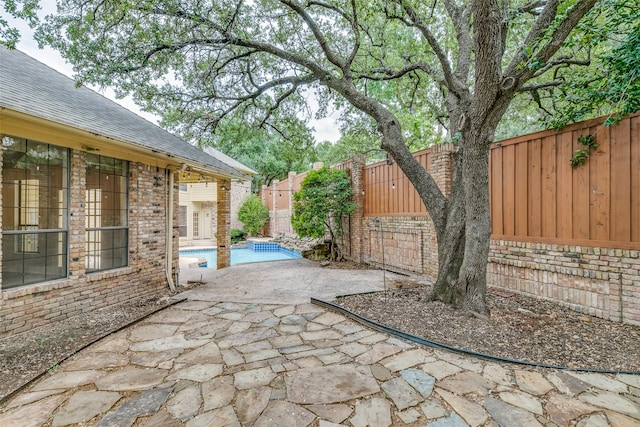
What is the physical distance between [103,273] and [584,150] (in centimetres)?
704

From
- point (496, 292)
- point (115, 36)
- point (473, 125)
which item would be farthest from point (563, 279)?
point (115, 36)

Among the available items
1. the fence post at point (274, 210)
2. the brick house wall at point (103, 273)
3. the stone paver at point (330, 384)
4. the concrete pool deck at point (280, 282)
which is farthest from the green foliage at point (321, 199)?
the fence post at point (274, 210)

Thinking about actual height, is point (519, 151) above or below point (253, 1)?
below

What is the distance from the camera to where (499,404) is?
2.18 m

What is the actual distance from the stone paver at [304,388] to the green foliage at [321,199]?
5408 mm

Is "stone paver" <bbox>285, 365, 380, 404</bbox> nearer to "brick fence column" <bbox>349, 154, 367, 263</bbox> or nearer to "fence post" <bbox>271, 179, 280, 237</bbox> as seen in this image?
"brick fence column" <bbox>349, 154, 367, 263</bbox>

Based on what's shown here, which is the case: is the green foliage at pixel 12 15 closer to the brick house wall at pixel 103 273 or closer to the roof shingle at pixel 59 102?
the roof shingle at pixel 59 102

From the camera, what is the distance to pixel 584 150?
3.83 meters

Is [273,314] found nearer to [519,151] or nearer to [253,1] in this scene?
[519,151]

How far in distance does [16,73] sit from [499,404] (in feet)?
23.0

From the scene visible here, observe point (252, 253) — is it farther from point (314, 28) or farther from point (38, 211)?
point (314, 28)

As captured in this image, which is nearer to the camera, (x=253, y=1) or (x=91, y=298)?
(x=91, y=298)

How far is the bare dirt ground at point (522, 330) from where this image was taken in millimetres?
2848

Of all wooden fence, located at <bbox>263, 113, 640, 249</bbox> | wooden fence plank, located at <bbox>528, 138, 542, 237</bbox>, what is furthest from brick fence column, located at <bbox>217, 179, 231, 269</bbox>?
wooden fence plank, located at <bbox>528, 138, 542, 237</bbox>
